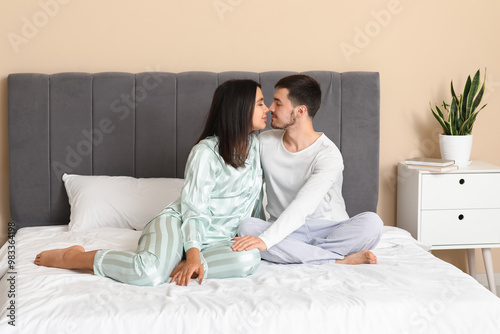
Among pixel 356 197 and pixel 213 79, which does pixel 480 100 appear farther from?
pixel 213 79

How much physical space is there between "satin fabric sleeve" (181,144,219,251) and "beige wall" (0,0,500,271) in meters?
0.94

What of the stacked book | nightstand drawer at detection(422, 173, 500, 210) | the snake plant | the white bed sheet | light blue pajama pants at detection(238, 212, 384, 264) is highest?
the snake plant

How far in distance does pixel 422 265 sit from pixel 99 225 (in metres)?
1.47

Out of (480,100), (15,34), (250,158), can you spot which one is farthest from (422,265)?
(15,34)

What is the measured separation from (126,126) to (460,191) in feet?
5.55

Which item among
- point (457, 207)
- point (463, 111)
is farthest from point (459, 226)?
point (463, 111)

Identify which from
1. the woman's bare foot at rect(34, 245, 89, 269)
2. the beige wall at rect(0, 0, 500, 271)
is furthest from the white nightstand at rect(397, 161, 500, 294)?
the woman's bare foot at rect(34, 245, 89, 269)

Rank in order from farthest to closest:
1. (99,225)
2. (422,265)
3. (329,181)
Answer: (99,225) < (329,181) < (422,265)

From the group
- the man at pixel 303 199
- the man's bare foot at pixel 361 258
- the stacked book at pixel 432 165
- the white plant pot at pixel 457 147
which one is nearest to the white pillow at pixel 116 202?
the man at pixel 303 199

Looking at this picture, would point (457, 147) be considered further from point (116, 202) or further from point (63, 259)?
point (63, 259)

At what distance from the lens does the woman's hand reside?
2166 millimetres

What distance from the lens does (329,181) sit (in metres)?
2.55

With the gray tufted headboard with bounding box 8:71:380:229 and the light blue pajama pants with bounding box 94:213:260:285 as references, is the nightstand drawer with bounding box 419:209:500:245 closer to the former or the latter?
the gray tufted headboard with bounding box 8:71:380:229

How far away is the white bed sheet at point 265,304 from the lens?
1.88 meters
